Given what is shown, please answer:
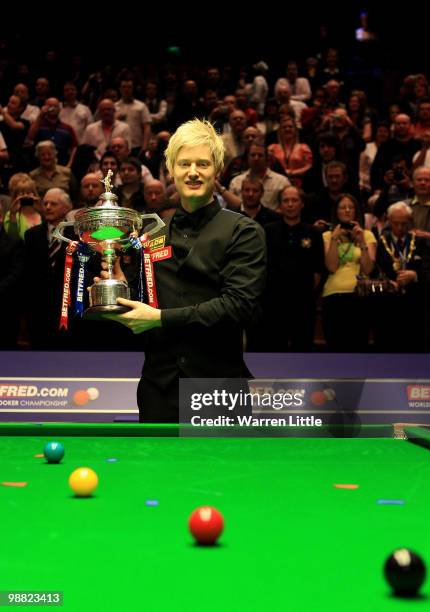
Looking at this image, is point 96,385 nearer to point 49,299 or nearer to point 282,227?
point 49,299

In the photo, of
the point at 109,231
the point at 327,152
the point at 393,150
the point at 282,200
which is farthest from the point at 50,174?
the point at 109,231

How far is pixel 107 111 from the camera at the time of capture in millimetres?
9133

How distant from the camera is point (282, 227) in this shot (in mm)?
6656

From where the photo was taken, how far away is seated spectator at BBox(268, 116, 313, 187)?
27.9ft

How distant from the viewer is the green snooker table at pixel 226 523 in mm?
1328

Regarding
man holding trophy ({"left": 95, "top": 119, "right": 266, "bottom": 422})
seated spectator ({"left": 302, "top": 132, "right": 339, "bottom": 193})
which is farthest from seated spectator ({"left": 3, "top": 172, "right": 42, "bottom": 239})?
man holding trophy ({"left": 95, "top": 119, "right": 266, "bottom": 422})

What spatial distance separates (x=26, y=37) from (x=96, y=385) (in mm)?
11016

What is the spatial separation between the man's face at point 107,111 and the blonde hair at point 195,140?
6037 mm

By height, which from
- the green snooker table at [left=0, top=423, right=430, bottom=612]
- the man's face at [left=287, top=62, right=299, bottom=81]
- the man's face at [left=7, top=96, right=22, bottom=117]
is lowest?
the green snooker table at [left=0, top=423, right=430, bottom=612]

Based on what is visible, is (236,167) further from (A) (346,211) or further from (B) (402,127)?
(B) (402,127)

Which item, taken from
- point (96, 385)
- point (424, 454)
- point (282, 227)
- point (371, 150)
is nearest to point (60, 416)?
point (96, 385)

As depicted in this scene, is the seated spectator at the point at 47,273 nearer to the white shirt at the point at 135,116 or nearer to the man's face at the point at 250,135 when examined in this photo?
the man's face at the point at 250,135

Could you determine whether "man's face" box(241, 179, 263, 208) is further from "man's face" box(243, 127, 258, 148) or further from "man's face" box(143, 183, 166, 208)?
"man's face" box(243, 127, 258, 148)

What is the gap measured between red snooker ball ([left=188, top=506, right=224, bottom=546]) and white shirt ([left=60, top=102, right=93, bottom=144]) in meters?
8.70
